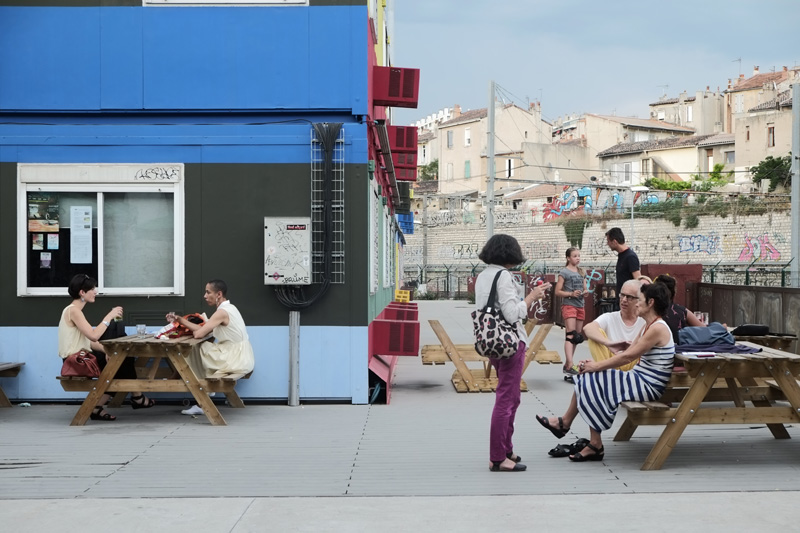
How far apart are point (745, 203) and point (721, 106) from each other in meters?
40.8

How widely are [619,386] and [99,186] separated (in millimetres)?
5756

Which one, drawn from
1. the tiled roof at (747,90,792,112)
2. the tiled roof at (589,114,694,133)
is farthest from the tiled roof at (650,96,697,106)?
the tiled roof at (747,90,792,112)

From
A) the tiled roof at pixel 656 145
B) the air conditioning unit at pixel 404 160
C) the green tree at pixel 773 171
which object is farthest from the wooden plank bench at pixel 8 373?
the tiled roof at pixel 656 145

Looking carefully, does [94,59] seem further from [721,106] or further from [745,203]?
[721,106]

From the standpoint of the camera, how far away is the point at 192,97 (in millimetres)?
9984

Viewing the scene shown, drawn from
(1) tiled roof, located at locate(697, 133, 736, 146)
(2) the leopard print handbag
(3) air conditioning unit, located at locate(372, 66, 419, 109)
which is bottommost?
(2) the leopard print handbag

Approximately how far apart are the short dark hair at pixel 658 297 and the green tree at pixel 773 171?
185 ft

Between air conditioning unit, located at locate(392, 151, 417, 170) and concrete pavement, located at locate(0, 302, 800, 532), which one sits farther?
air conditioning unit, located at locate(392, 151, 417, 170)

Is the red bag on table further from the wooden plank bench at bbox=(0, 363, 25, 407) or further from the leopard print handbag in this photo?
the leopard print handbag

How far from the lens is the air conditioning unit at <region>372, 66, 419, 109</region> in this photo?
37.6 ft

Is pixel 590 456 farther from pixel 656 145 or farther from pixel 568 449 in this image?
pixel 656 145

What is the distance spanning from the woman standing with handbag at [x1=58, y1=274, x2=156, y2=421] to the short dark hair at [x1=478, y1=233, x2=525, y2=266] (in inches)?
154

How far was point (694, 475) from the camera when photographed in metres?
6.55

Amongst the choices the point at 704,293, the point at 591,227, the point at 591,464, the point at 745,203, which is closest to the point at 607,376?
the point at 591,464
